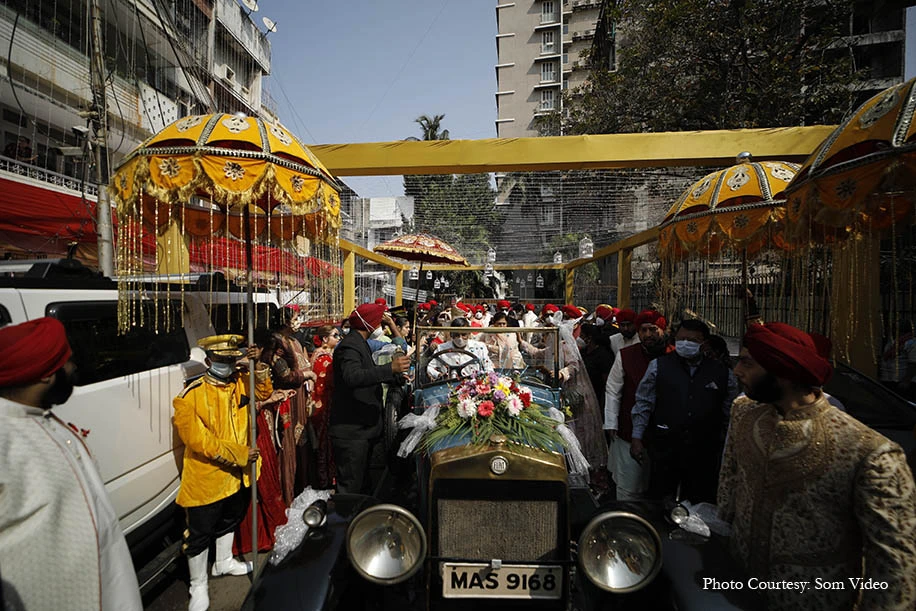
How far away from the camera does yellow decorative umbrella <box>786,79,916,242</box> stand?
90.6 inches

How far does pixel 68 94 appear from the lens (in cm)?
1077

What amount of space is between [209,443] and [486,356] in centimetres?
249

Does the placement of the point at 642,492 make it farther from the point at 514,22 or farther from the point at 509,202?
the point at 514,22

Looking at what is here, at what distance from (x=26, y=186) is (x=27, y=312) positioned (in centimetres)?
750

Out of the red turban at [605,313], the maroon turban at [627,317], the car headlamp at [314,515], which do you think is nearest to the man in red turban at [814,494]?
the car headlamp at [314,515]

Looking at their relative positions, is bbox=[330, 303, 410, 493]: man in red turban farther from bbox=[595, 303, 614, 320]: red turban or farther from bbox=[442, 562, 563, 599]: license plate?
bbox=[595, 303, 614, 320]: red turban

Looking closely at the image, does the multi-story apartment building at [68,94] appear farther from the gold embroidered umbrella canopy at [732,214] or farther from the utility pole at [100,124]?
the gold embroidered umbrella canopy at [732,214]

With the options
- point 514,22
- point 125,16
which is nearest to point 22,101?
point 125,16

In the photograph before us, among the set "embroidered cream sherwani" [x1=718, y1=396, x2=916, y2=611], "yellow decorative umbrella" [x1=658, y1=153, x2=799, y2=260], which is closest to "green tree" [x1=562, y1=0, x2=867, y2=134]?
"yellow decorative umbrella" [x1=658, y1=153, x2=799, y2=260]

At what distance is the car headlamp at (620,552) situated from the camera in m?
2.15

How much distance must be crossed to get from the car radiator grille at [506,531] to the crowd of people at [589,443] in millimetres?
907

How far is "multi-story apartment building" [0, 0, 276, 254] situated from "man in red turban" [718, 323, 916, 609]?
771 centimetres

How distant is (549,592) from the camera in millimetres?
2318

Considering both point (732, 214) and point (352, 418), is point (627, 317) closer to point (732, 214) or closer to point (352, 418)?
point (732, 214)
